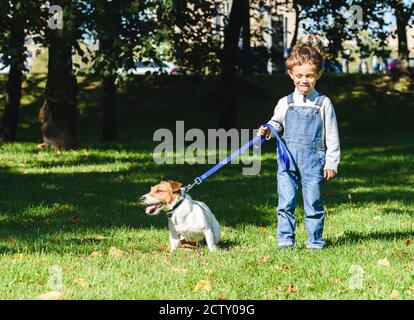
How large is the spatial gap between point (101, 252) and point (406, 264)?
2.71 m

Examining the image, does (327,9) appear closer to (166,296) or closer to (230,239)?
(230,239)

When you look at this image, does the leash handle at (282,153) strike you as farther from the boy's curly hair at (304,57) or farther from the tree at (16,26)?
the tree at (16,26)

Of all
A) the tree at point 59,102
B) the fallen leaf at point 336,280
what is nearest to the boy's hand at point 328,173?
the fallen leaf at point 336,280

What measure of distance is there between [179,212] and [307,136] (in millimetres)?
1330

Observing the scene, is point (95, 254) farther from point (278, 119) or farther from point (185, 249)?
point (278, 119)

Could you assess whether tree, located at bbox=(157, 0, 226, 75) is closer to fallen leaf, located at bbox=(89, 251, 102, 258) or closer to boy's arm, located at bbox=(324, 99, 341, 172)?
boy's arm, located at bbox=(324, 99, 341, 172)

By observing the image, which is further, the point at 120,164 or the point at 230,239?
the point at 120,164

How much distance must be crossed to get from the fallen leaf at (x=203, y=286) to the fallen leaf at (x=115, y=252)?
1517mm

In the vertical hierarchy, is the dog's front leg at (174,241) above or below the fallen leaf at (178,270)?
above

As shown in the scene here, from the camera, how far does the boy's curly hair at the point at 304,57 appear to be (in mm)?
6984

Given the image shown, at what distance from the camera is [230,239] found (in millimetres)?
8188
